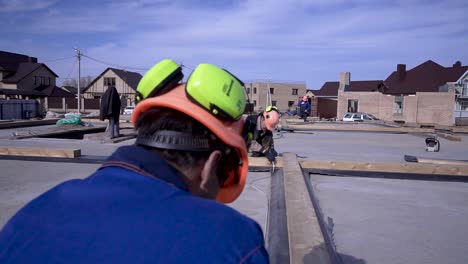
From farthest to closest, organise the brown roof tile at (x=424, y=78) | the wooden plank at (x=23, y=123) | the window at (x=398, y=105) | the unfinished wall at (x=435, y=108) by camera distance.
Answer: the brown roof tile at (x=424, y=78)
the window at (x=398, y=105)
the unfinished wall at (x=435, y=108)
the wooden plank at (x=23, y=123)

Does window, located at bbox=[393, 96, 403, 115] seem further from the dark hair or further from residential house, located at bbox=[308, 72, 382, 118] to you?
the dark hair

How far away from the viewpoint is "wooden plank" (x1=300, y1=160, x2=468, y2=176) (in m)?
6.00

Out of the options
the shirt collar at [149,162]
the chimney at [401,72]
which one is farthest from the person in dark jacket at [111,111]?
the chimney at [401,72]

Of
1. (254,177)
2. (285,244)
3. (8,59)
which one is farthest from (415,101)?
(8,59)

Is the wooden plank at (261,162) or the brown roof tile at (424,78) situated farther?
the brown roof tile at (424,78)

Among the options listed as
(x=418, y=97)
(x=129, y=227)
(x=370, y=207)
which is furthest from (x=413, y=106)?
(x=129, y=227)

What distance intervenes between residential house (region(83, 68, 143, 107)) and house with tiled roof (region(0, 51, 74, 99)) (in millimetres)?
4691

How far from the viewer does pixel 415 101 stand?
3919cm

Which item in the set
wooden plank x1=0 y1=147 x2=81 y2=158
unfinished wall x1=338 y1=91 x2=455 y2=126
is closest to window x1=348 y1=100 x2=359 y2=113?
unfinished wall x1=338 y1=91 x2=455 y2=126

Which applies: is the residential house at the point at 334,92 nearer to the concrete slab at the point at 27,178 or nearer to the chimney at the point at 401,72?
the chimney at the point at 401,72

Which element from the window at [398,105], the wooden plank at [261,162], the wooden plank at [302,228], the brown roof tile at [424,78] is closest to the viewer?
the wooden plank at [302,228]

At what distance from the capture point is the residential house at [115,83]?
187ft

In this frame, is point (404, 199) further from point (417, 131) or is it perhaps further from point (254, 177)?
point (417, 131)

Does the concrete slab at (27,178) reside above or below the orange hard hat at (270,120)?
below
